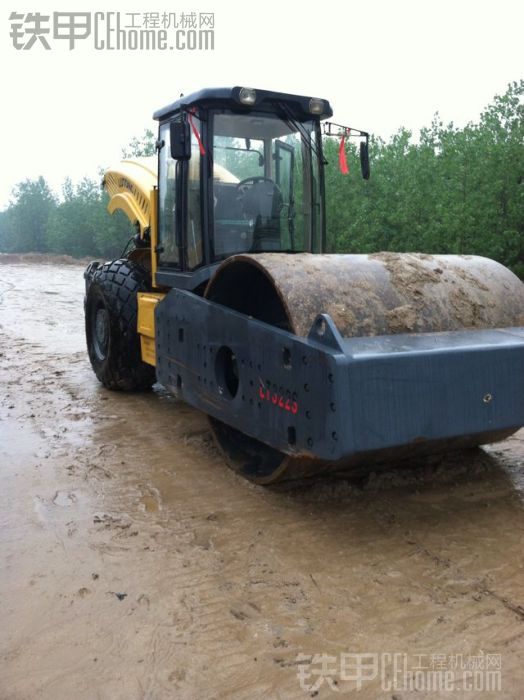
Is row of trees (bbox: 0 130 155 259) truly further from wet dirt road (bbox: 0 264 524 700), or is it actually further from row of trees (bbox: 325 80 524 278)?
wet dirt road (bbox: 0 264 524 700)

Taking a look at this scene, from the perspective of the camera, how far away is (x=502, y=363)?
3.19m

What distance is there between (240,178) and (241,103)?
1.84 ft

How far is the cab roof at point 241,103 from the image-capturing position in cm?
446

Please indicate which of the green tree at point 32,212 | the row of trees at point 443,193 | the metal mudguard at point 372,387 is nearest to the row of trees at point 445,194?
the row of trees at point 443,193

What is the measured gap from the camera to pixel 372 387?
2.95m

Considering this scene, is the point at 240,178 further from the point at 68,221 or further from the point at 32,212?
the point at 32,212

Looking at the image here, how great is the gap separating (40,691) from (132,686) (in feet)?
1.00

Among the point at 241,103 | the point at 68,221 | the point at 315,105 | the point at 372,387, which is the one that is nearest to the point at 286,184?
the point at 315,105

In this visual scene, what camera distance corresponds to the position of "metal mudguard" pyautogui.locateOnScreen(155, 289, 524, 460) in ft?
9.66

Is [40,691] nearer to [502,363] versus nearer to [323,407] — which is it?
[323,407]

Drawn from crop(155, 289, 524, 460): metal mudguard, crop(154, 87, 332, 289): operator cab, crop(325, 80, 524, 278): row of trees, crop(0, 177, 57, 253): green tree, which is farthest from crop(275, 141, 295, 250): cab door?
crop(0, 177, 57, 253): green tree

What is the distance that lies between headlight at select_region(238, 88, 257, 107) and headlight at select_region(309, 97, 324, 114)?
52 cm

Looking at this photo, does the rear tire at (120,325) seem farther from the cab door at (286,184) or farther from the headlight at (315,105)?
the headlight at (315,105)

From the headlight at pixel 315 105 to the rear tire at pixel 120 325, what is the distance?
7.43ft
